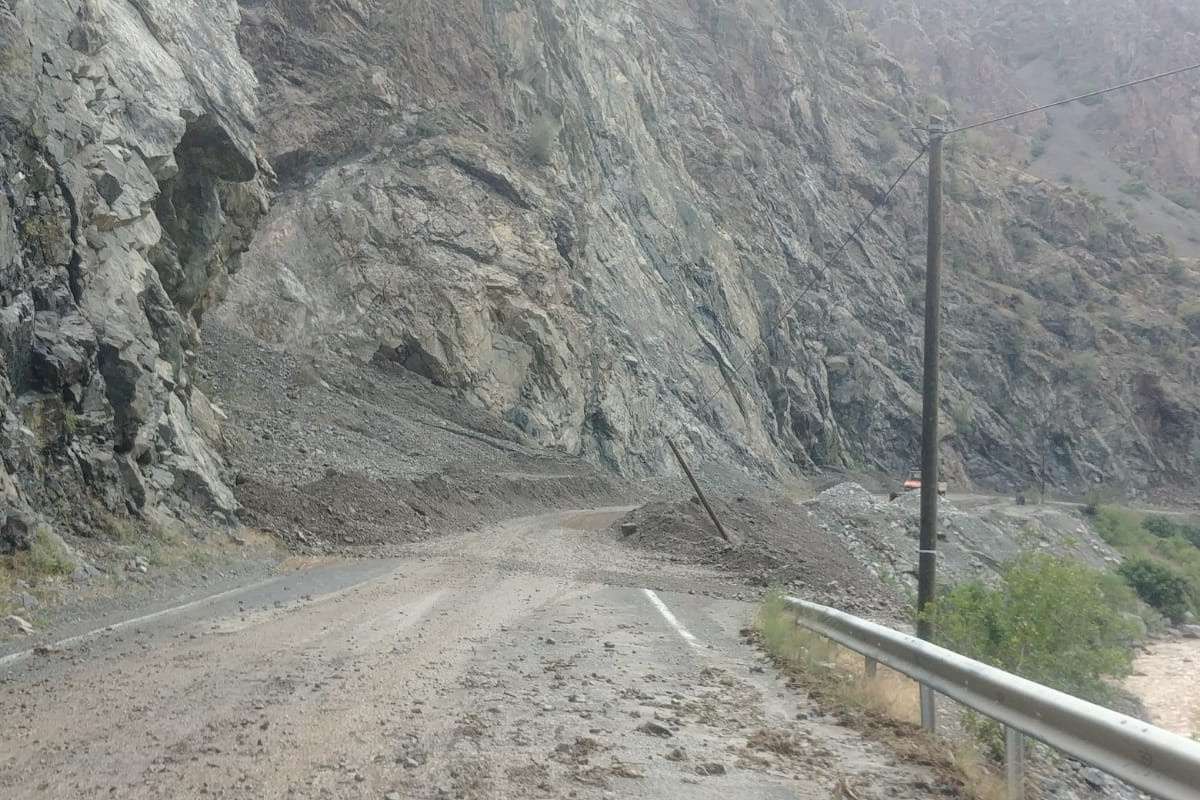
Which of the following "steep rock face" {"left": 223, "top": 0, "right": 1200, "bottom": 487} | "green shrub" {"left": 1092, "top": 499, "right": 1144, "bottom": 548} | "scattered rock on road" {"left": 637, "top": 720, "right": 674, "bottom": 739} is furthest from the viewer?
"green shrub" {"left": 1092, "top": 499, "right": 1144, "bottom": 548}

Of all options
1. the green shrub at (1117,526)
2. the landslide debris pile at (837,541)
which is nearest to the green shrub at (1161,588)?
the landslide debris pile at (837,541)

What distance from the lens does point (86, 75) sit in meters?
18.3

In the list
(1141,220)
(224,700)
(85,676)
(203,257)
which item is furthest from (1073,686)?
(1141,220)

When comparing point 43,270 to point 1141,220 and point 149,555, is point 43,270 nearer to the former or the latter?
point 149,555

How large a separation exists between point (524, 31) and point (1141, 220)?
100m

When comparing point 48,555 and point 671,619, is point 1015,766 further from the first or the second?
point 48,555

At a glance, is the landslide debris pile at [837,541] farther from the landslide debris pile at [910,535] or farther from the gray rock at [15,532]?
the gray rock at [15,532]

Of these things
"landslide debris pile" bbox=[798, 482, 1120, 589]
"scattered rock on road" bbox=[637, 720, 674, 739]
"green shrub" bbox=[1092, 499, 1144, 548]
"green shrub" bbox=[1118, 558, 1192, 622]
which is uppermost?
"scattered rock on road" bbox=[637, 720, 674, 739]

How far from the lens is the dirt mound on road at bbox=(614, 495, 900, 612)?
18.0 meters

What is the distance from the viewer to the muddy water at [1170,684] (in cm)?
1795

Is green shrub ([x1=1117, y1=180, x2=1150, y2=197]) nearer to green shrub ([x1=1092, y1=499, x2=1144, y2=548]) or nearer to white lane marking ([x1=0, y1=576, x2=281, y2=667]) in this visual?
green shrub ([x1=1092, y1=499, x2=1144, y2=548])

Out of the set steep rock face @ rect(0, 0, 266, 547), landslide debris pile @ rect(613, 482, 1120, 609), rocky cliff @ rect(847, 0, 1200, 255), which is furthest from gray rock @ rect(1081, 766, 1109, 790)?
rocky cliff @ rect(847, 0, 1200, 255)

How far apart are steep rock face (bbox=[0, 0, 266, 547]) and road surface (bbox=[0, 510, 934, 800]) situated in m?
4.15

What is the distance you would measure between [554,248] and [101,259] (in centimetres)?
2829
